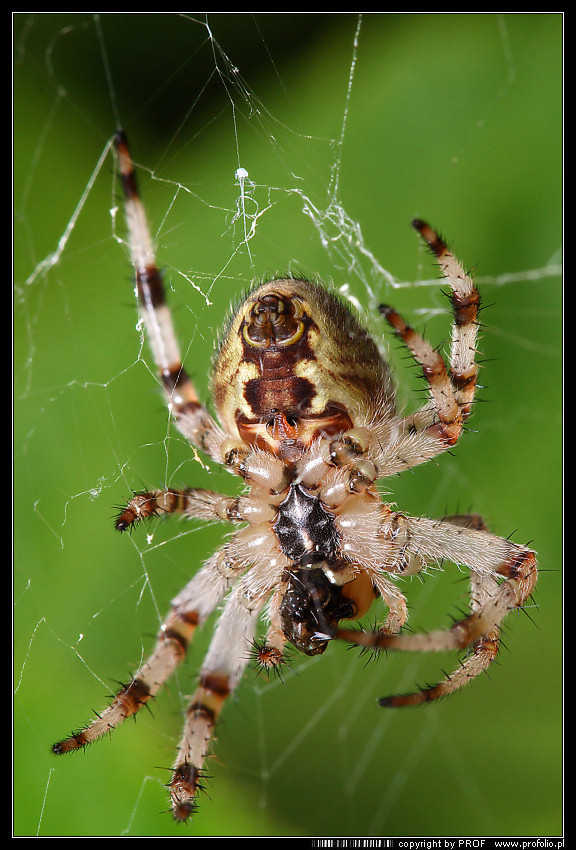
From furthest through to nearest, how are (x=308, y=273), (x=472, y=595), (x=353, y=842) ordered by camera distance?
(x=353, y=842) < (x=308, y=273) < (x=472, y=595)

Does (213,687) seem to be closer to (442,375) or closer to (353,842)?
(353,842)

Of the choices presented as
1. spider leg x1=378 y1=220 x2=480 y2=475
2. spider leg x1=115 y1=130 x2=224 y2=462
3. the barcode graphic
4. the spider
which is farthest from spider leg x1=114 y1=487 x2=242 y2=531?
the barcode graphic

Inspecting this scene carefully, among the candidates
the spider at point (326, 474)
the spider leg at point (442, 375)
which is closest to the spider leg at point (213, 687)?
the spider at point (326, 474)

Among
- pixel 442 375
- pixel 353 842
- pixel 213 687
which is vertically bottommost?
pixel 353 842

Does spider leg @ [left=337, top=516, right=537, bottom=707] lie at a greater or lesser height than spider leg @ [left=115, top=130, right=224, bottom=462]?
lesser

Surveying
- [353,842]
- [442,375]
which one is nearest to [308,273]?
[442,375]

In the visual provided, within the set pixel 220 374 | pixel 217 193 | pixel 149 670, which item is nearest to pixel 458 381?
pixel 220 374

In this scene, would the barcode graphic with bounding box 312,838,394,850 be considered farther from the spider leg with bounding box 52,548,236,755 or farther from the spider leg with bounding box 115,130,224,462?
the spider leg with bounding box 115,130,224,462

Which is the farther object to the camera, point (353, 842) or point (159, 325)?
point (353, 842)
